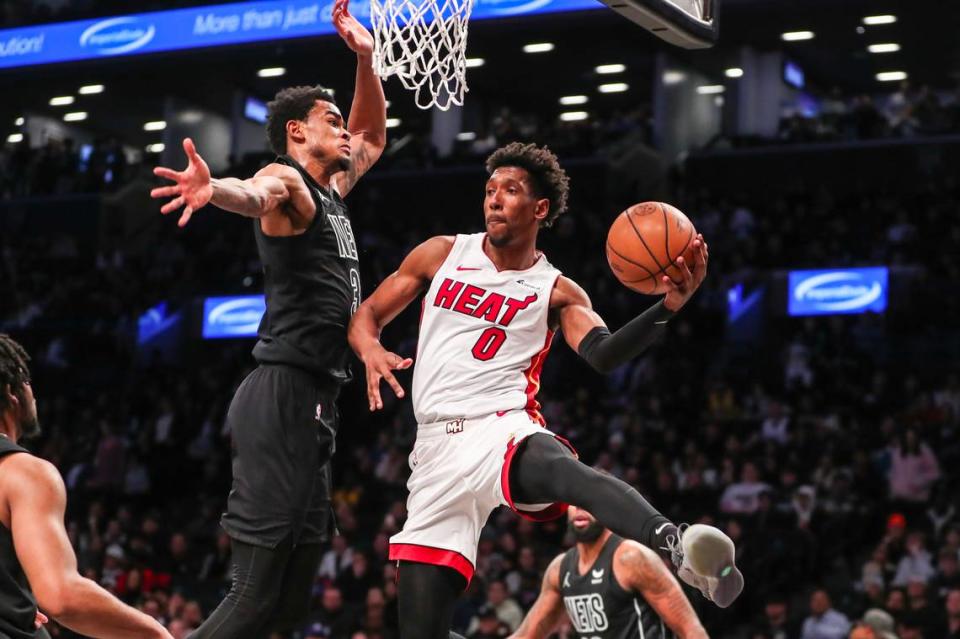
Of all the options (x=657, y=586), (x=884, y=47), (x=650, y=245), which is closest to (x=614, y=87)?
(x=884, y=47)

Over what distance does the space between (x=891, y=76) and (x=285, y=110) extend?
25330mm

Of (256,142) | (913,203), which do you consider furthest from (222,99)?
(913,203)

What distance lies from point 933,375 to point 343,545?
7617 mm

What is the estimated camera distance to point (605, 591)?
7758mm

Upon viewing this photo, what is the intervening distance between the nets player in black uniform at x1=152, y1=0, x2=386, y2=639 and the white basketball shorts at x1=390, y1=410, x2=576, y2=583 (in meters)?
0.37

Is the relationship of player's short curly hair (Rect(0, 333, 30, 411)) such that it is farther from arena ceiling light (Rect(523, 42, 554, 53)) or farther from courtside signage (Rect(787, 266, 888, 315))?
arena ceiling light (Rect(523, 42, 554, 53))

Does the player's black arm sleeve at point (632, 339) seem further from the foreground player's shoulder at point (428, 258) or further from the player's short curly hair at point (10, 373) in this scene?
the player's short curly hair at point (10, 373)

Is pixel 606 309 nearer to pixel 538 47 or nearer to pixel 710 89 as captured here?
pixel 538 47

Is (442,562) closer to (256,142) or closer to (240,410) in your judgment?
(240,410)

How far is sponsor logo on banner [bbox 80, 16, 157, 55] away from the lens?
84.4 feet

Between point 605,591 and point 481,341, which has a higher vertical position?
point 481,341

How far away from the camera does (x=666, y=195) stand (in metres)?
24.0

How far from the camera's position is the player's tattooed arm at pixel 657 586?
24.0 ft

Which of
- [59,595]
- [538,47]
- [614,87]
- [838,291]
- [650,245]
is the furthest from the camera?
[614,87]
